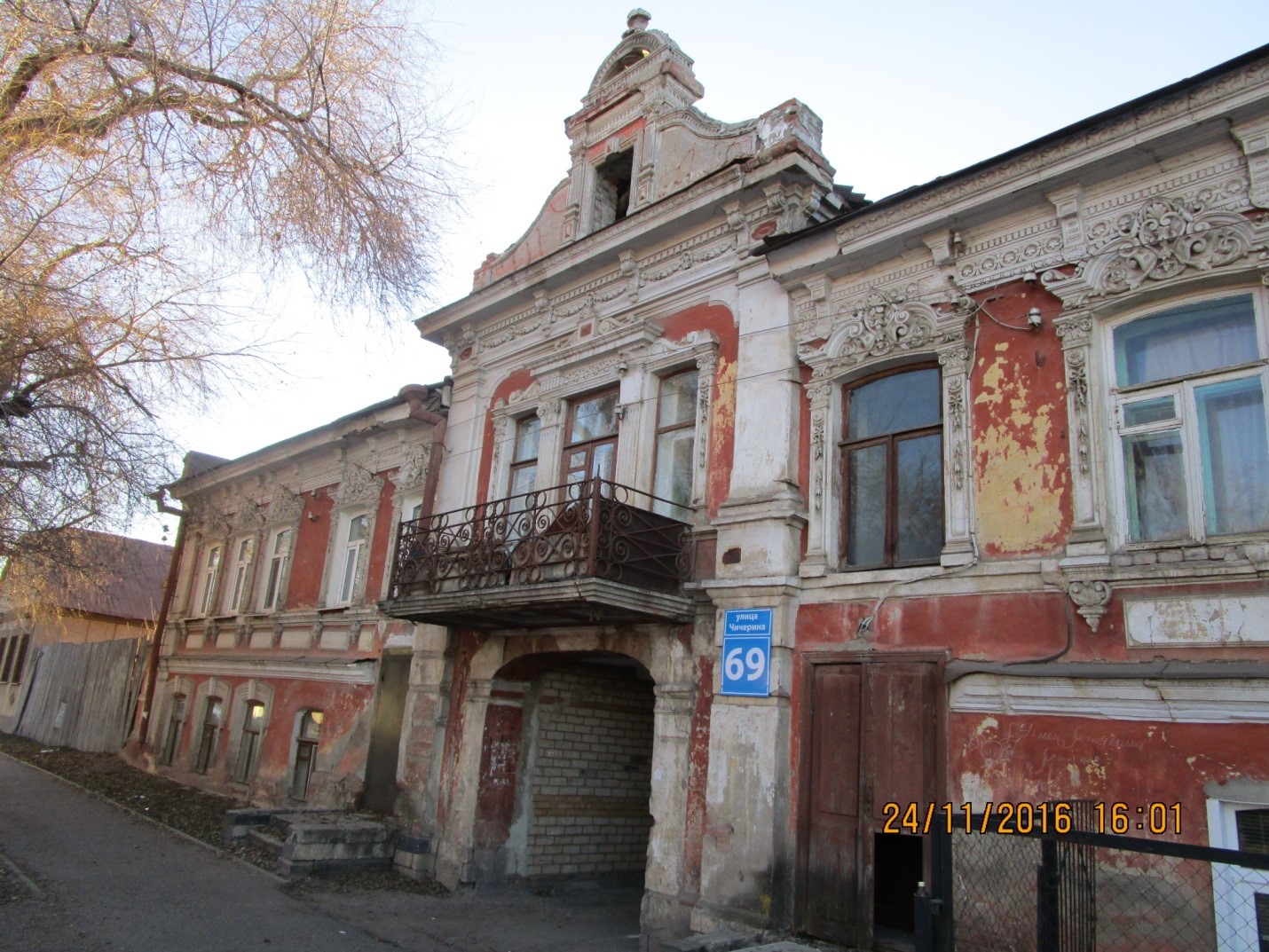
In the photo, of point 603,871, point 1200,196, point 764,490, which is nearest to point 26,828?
point 603,871

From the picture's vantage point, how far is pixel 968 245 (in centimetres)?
778

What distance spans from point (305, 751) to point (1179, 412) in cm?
1231

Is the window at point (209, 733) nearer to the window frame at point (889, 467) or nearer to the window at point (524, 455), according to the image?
the window at point (524, 455)

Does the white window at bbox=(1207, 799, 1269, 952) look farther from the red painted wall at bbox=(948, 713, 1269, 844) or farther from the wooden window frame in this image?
the wooden window frame

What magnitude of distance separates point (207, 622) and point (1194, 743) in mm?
A: 16720

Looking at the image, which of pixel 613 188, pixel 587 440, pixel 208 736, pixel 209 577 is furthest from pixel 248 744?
pixel 613 188

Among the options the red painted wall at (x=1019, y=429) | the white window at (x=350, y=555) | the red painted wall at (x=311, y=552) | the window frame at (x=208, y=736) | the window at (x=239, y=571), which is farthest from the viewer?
the window at (x=239, y=571)

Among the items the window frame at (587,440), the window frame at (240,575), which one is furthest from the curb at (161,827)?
the window frame at (587,440)

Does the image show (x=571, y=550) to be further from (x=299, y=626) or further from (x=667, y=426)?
(x=299, y=626)

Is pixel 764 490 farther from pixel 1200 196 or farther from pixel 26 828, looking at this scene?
pixel 26 828

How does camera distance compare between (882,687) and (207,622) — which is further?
(207,622)

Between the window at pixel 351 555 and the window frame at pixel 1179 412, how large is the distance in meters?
10.8

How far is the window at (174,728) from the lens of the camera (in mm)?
17531

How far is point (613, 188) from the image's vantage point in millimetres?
12195
